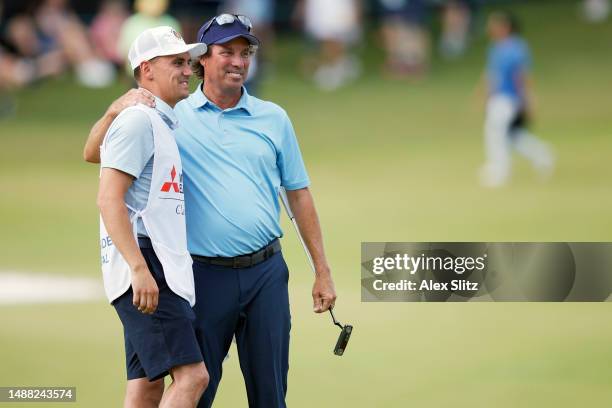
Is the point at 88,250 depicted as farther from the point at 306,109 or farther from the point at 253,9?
the point at 253,9

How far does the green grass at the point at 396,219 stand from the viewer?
360 inches

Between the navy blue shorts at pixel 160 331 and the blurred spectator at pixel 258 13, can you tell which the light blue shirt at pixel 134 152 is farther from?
the blurred spectator at pixel 258 13

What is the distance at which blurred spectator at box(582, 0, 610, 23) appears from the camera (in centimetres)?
2829

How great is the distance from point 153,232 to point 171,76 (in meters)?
0.74

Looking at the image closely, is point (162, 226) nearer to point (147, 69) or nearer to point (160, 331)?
point (160, 331)

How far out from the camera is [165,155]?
6078mm

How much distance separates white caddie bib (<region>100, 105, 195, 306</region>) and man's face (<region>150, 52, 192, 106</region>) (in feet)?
0.55

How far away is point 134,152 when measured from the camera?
593 centimetres

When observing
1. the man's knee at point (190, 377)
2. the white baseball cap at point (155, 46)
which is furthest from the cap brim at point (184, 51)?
the man's knee at point (190, 377)

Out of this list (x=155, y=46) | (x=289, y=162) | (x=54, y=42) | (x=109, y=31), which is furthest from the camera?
(x=54, y=42)

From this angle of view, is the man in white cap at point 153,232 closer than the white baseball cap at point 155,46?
Yes

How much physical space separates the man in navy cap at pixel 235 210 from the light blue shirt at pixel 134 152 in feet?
1.47

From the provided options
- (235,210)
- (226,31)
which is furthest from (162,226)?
(226,31)

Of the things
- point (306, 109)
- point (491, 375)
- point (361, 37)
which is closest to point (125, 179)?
point (491, 375)
